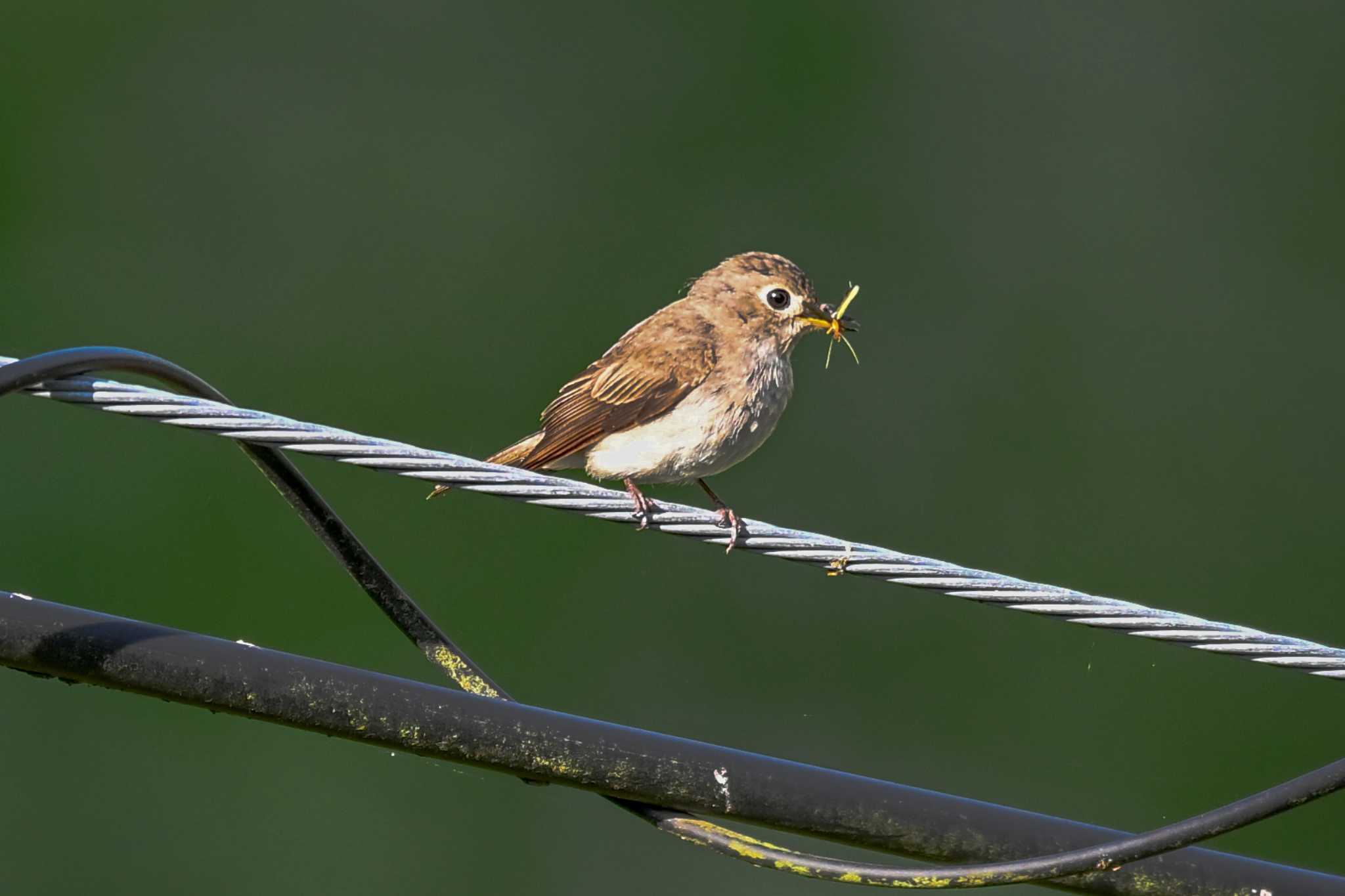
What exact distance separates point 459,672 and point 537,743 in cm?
59

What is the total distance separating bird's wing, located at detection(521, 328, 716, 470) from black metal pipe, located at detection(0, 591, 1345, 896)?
278 centimetres

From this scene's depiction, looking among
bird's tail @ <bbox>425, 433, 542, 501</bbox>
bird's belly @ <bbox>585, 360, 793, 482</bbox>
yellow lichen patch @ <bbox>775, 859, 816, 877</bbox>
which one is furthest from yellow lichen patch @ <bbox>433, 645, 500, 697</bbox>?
bird's tail @ <bbox>425, 433, 542, 501</bbox>

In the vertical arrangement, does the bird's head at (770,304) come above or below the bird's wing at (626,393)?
above

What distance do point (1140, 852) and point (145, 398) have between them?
2317mm

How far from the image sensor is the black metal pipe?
3434 millimetres

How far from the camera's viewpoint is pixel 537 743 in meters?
3.51

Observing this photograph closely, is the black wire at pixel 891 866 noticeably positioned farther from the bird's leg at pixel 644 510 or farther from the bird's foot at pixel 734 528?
the bird's foot at pixel 734 528

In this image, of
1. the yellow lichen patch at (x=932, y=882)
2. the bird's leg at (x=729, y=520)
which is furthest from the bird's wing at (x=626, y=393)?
the yellow lichen patch at (x=932, y=882)

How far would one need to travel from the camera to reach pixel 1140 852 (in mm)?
3424

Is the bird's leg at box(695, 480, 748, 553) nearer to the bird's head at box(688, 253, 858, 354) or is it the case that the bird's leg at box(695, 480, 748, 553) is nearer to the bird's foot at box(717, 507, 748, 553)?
the bird's foot at box(717, 507, 748, 553)

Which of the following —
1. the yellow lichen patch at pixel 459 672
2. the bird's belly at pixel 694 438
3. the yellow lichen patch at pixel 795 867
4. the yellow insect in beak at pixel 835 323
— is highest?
the yellow insect in beak at pixel 835 323

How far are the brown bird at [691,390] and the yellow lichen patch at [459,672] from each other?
2.06 metres

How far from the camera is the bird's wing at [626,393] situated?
6273mm

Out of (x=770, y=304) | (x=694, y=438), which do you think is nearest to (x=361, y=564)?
(x=694, y=438)
